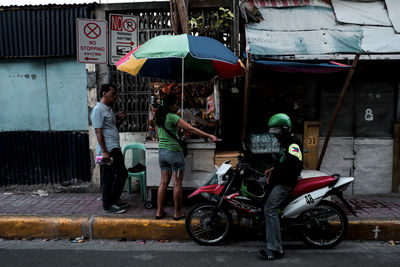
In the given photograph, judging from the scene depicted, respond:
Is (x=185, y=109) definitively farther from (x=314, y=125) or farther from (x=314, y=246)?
(x=314, y=246)

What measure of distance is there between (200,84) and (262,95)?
1.32 metres

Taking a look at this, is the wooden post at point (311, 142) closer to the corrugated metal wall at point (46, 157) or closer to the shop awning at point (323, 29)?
the shop awning at point (323, 29)

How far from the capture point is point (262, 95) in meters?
6.04

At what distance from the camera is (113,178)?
4.82 meters

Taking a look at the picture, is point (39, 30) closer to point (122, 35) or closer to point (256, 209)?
point (122, 35)

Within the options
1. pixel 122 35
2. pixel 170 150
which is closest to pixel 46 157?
pixel 122 35

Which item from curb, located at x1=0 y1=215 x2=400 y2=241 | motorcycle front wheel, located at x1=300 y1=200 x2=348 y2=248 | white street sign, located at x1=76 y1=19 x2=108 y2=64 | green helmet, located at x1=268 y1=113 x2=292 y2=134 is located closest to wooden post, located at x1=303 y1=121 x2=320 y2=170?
curb, located at x1=0 y1=215 x2=400 y2=241

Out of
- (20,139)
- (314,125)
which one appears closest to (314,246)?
(314,125)

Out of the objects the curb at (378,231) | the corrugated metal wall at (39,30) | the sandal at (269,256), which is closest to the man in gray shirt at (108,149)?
the corrugated metal wall at (39,30)

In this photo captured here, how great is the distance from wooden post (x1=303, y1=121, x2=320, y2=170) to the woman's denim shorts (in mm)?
2640

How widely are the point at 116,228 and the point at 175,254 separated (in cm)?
104

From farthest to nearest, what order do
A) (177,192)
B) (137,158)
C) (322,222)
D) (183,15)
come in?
(137,158)
(183,15)
(177,192)
(322,222)

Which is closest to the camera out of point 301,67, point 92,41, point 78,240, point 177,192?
point 78,240

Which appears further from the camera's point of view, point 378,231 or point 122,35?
point 122,35
